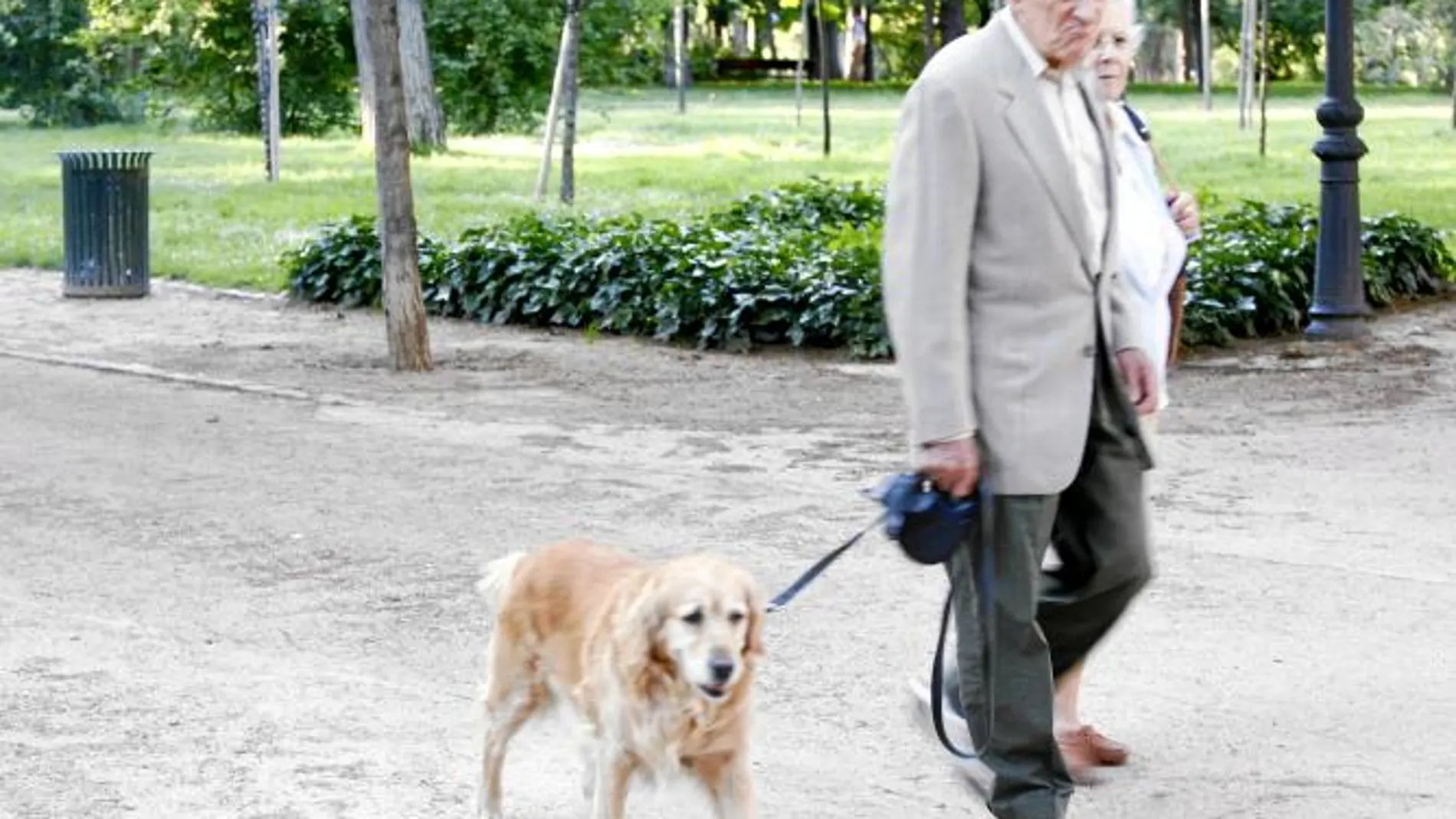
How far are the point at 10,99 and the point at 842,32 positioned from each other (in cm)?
4183

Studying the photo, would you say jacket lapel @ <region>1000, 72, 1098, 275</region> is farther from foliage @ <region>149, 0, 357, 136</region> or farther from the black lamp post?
foliage @ <region>149, 0, 357, 136</region>

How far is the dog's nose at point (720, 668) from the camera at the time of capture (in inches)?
196

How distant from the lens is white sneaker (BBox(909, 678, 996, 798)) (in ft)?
17.9

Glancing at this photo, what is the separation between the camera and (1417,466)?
10602 millimetres

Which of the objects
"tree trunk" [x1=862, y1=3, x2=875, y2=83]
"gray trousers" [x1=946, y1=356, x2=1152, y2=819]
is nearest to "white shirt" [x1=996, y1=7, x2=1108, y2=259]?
"gray trousers" [x1=946, y1=356, x2=1152, y2=819]

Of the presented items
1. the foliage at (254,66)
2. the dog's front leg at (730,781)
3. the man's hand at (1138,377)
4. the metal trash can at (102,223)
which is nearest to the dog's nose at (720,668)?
the dog's front leg at (730,781)

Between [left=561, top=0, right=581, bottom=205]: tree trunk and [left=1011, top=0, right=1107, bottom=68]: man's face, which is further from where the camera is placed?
[left=561, top=0, right=581, bottom=205]: tree trunk

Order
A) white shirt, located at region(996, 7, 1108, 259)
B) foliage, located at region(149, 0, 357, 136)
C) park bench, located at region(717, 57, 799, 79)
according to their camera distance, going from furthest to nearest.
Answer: park bench, located at region(717, 57, 799, 79) < foliage, located at region(149, 0, 357, 136) < white shirt, located at region(996, 7, 1108, 259)

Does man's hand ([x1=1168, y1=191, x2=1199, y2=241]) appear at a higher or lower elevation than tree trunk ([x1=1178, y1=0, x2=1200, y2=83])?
A: lower

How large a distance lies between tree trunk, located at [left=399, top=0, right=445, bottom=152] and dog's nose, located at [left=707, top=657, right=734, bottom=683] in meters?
31.3

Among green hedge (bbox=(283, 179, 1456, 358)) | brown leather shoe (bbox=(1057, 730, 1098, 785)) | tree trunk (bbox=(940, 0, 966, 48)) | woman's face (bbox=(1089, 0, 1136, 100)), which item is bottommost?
brown leather shoe (bbox=(1057, 730, 1098, 785))

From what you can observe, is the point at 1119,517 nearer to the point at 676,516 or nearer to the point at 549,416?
the point at 676,516

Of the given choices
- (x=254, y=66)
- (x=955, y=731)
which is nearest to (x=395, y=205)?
(x=955, y=731)

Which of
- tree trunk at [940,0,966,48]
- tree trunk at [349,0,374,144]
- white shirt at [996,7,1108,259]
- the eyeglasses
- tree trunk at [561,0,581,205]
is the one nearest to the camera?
white shirt at [996,7,1108,259]
